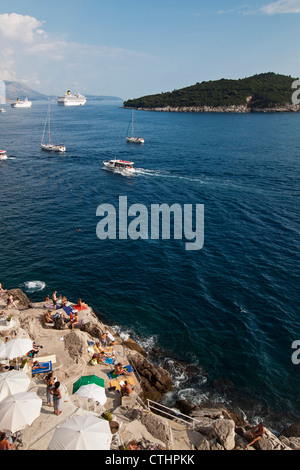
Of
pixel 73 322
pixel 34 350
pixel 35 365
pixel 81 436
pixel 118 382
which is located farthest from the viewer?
pixel 73 322

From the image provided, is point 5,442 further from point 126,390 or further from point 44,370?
point 126,390

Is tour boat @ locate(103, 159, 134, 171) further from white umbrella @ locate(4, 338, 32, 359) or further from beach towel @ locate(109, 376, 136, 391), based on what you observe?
beach towel @ locate(109, 376, 136, 391)

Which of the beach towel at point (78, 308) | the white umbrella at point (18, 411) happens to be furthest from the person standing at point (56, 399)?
the beach towel at point (78, 308)

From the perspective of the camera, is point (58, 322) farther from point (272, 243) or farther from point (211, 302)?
point (272, 243)

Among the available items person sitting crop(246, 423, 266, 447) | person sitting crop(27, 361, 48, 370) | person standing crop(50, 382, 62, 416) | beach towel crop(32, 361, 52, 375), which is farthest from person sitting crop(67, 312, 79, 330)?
person sitting crop(246, 423, 266, 447)

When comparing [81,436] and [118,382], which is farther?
[118,382]

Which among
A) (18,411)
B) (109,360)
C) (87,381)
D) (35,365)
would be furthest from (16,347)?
(109,360)

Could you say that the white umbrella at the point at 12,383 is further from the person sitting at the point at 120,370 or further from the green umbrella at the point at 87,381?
the person sitting at the point at 120,370
